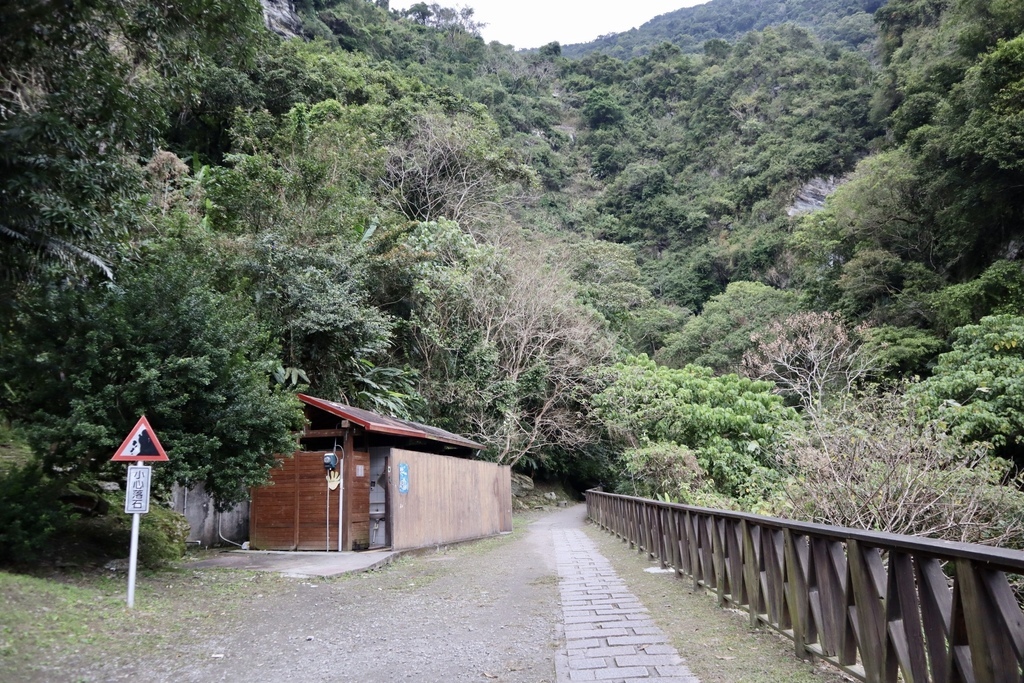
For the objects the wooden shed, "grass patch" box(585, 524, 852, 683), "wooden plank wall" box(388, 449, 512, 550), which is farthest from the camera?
"wooden plank wall" box(388, 449, 512, 550)

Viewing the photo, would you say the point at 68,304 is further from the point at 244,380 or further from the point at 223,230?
the point at 223,230

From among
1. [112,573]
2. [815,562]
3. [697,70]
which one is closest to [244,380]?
[112,573]

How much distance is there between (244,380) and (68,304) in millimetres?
2230

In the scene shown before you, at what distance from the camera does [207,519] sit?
12.7 meters

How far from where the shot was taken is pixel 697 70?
69.3 m

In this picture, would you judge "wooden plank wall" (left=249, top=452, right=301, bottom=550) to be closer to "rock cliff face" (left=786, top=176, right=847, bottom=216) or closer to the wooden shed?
the wooden shed

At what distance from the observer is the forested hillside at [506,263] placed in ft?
25.5

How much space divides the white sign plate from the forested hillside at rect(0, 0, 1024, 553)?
0.88 meters

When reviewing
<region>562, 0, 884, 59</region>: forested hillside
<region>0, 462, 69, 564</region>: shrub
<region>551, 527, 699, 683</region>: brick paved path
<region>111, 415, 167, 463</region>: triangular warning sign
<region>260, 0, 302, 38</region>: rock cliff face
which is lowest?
<region>551, 527, 699, 683</region>: brick paved path

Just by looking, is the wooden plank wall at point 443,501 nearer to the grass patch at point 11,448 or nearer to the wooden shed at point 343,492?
the wooden shed at point 343,492

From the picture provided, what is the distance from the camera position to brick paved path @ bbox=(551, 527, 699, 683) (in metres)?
4.38

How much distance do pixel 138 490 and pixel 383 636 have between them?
3.26 m

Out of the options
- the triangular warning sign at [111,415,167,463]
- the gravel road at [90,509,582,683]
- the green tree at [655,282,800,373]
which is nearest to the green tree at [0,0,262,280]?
the triangular warning sign at [111,415,167,463]

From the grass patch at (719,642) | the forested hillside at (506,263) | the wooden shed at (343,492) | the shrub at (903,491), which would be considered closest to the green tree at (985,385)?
the forested hillside at (506,263)
